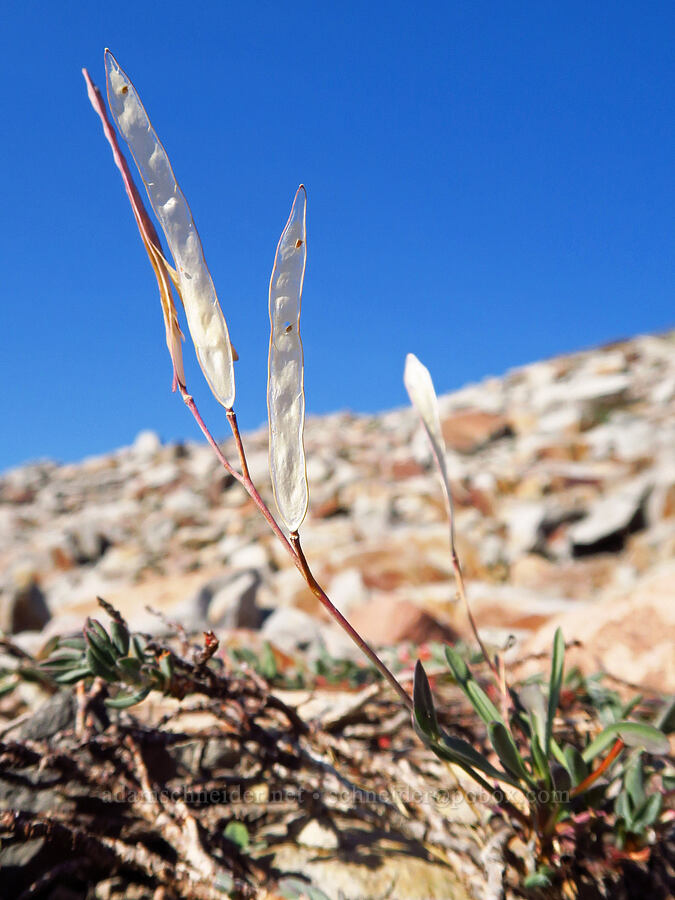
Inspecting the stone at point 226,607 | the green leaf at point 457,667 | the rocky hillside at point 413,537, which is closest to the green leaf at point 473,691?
the green leaf at point 457,667

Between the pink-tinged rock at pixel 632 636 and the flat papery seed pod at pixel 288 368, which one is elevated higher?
the flat papery seed pod at pixel 288 368

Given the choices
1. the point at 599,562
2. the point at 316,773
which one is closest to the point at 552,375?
the point at 599,562

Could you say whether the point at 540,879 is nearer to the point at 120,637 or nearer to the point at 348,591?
the point at 120,637

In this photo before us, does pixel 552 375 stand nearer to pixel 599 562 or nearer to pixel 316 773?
pixel 599 562

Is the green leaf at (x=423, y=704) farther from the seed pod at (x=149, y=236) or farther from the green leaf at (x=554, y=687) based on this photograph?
the seed pod at (x=149, y=236)

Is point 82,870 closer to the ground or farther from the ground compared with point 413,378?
closer to the ground

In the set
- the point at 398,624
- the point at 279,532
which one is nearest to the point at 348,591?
the point at 398,624
